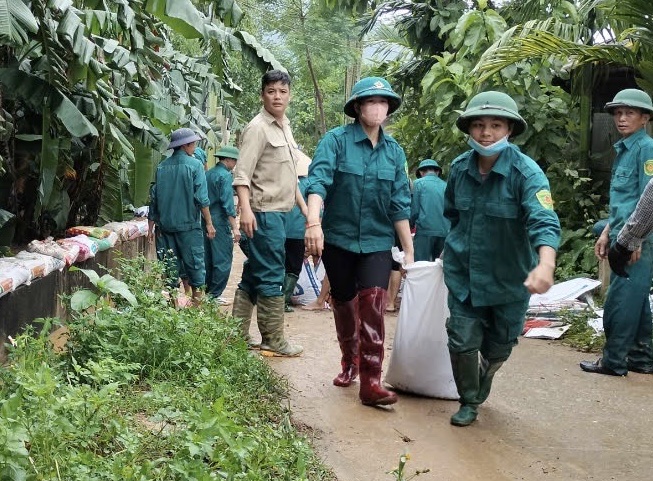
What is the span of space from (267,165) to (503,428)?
8.58 feet

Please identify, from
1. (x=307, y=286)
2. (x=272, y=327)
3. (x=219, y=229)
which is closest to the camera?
(x=272, y=327)

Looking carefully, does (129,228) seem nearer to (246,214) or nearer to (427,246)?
(246,214)

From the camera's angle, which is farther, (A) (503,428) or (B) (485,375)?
(B) (485,375)

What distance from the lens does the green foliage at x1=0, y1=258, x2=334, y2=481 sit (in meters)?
3.13

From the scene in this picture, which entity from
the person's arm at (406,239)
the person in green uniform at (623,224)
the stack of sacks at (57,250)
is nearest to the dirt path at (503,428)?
the person in green uniform at (623,224)

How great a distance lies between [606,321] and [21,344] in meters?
4.34

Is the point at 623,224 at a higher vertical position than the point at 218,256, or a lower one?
higher

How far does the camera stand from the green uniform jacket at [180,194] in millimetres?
8539

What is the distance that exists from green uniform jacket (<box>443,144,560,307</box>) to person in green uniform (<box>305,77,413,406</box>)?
549 mm

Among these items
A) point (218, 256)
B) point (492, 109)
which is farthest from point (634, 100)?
point (218, 256)

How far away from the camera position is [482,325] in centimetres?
520

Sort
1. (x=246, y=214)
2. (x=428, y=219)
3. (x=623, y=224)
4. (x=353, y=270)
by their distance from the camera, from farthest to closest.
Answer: (x=428, y=219), (x=623, y=224), (x=246, y=214), (x=353, y=270)

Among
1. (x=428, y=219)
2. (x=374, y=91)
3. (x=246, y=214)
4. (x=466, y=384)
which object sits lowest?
(x=466, y=384)

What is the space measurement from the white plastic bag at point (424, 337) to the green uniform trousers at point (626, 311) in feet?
5.23
